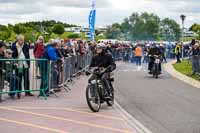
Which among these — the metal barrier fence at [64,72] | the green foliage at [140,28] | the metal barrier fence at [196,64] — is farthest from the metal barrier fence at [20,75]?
the green foliage at [140,28]

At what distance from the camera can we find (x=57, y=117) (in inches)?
516

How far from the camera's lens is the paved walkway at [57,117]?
11430mm

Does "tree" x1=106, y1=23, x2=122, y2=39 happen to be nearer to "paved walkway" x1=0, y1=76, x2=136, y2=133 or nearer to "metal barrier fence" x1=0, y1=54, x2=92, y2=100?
"metal barrier fence" x1=0, y1=54, x2=92, y2=100

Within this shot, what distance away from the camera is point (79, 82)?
953 inches

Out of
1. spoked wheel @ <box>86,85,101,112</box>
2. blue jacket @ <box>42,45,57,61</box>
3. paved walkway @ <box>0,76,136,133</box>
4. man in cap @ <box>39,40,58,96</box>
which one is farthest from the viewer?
blue jacket @ <box>42,45,57,61</box>

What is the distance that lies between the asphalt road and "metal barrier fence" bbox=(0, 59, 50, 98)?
2.57m

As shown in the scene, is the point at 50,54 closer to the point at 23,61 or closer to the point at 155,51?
the point at 23,61

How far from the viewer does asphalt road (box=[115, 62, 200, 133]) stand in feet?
39.9

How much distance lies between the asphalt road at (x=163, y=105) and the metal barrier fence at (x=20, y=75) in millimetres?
2571

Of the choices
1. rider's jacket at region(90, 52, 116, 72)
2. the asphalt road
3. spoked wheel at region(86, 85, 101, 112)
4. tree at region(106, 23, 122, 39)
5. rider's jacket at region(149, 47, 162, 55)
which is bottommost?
the asphalt road

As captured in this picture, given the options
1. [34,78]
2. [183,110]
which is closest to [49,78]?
[34,78]

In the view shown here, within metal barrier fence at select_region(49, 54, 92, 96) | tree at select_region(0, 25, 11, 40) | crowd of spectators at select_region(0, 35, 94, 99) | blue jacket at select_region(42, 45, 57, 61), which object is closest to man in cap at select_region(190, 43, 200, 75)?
metal barrier fence at select_region(49, 54, 92, 96)

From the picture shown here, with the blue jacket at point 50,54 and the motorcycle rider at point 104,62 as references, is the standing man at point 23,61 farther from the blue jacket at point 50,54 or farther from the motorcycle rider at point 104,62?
the motorcycle rider at point 104,62

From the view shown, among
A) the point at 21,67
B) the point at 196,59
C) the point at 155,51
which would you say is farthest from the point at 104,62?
the point at 155,51
